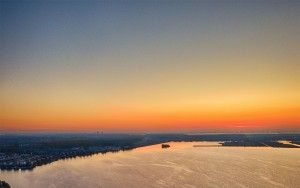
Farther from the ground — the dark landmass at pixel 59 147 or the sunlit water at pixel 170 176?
the dark landmass at pixel 59 147

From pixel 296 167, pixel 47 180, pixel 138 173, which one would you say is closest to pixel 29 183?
pixel 47 180

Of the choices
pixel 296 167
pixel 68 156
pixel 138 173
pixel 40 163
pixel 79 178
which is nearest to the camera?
pixel 79 178

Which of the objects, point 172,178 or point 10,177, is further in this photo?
point 10,177

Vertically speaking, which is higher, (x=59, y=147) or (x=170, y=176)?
(x=59, y=147)

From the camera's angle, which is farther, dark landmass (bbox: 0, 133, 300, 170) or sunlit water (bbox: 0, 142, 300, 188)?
dark landmass (bbox: 0, 133, 300, 170)

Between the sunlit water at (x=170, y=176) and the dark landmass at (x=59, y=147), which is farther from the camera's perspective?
the dark landmass at (x=59, y=147)

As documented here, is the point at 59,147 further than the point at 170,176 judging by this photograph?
Yes

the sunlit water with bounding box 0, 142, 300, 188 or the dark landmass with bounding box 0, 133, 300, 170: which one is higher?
the dark landmass with bounding box 0, 133, 300, 170

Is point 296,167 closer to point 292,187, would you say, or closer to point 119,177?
point 292,187

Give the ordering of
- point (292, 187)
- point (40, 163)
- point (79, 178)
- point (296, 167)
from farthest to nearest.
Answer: point (40, 163) < point (296, 167) < point (79, 178) < point (292, 187)
